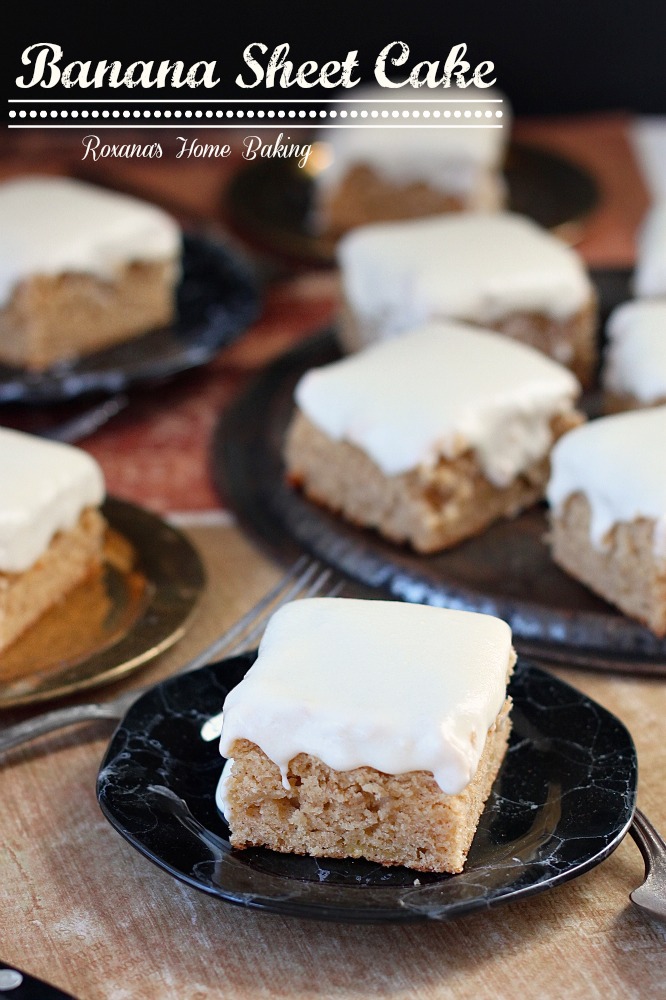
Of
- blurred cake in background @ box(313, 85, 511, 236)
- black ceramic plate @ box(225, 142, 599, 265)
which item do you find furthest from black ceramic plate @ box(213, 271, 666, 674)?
blurred cake in background @ box(313, 85, 511, 236)

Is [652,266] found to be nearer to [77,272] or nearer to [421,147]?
[421,147]

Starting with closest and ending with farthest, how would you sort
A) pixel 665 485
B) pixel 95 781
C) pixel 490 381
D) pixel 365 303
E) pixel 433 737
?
pixel 433 737
pixel 95 781
pixel 665 485
pixel 490 381
pixel 365 303

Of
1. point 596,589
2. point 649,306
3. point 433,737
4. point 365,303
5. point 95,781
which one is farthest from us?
Result: point 365,303

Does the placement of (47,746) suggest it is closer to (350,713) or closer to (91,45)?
(350,713)

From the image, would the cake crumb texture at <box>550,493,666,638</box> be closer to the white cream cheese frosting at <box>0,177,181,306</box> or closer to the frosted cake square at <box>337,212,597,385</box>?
the frosted cake square at <box>337,212,597,385</box>

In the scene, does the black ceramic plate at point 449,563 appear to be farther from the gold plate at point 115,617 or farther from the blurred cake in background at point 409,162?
the blurred cake in background at point 409,162

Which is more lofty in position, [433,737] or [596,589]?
[433,737]

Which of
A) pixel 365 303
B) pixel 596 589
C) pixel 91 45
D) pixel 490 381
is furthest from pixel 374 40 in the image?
pixel 596 589

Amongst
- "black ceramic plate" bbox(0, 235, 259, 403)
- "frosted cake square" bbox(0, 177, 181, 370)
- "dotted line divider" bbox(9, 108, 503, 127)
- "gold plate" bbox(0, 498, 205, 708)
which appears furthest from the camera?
"dotted line divider" bbox(9, 108, 503, 127)
